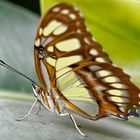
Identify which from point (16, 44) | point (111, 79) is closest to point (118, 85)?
point (111, 79)

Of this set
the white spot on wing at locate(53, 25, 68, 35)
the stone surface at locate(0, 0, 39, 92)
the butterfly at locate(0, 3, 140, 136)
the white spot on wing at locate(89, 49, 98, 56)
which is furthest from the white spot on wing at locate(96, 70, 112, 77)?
the stone surface at locate(0, 0, 39, 92)

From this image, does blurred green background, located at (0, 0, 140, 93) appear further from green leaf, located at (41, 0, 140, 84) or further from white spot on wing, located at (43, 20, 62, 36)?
white spot on wing, located at (43, 20, 62, 36)

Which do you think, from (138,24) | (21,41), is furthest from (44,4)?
(21,41)

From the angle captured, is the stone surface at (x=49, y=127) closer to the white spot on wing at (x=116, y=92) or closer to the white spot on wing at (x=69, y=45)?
the white spot on wing at (x=116, y=92)

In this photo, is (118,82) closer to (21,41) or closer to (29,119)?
(29,119)

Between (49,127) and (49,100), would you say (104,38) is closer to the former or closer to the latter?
(49,100)

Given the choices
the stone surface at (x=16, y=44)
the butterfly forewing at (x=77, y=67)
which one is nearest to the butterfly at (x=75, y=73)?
the butterfly forewing at (x=77, y=67)
